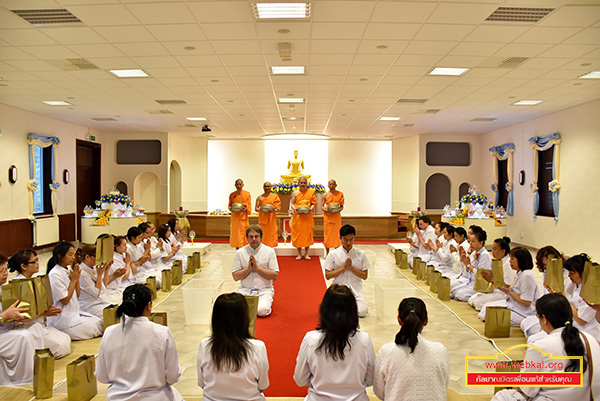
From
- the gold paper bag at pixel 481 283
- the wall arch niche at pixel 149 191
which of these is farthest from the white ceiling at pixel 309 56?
the wall arch niche at pixel 149 191

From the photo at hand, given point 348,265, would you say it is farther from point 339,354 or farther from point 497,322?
point 339,354

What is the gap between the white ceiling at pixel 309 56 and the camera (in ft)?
14.7

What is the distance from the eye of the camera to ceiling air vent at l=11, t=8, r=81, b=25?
4492mm

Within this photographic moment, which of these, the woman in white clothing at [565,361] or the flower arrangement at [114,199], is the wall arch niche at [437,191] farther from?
the woman in white clothing at [565,361]

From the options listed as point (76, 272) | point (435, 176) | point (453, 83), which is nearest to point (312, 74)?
point (453, 83)

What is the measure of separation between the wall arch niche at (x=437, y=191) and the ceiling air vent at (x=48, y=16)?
1285 centimetres

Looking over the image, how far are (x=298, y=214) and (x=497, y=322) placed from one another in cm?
502

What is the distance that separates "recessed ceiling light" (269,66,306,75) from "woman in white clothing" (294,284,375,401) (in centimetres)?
504

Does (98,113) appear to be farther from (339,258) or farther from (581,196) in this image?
(581,196)

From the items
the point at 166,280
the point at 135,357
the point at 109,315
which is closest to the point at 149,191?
the point at 166,280

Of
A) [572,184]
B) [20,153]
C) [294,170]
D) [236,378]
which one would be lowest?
[236,378]

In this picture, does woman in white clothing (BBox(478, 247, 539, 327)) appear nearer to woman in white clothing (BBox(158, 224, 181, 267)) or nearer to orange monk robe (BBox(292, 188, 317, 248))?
orange monk robe (BBox(292, 188, 317, 248))

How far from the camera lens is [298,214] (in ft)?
28.9

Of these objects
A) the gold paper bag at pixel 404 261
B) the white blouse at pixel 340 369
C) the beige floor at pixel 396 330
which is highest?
the white blouse at pixel 340 369
